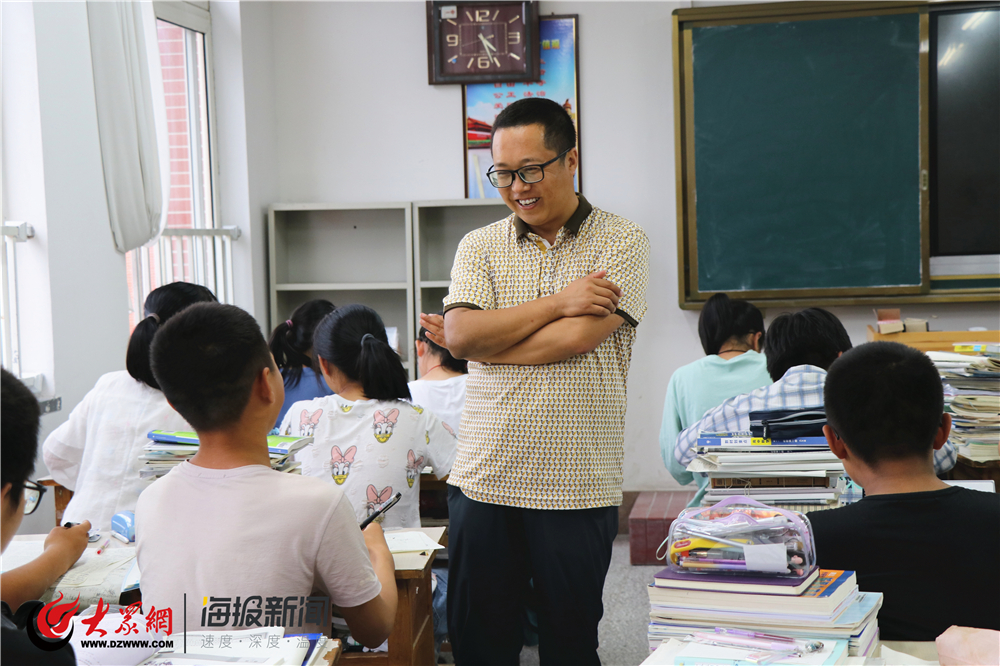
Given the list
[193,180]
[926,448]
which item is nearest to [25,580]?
[926,448]

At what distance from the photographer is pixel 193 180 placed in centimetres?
420

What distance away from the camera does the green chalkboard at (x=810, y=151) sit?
13.0ft

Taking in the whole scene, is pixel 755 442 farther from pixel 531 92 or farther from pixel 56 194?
pixel 531 92

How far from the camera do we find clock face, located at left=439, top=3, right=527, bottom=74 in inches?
169

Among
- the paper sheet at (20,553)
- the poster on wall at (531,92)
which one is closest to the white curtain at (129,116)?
the poster on wall at (531,92)

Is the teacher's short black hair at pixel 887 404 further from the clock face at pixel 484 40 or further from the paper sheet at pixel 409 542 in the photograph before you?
the clock face at pixel 484 40

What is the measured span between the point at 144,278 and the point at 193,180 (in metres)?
0.70

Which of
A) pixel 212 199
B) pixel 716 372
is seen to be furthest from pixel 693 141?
pixel 212 199

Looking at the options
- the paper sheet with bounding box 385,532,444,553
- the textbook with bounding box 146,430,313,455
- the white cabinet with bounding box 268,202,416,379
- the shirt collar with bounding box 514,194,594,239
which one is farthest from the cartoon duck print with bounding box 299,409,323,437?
the white cabinet with bounding box 268,202,416,379

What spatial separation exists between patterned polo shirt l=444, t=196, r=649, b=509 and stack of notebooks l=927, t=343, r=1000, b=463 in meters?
1.11

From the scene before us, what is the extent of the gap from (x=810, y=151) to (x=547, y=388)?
2.93 m

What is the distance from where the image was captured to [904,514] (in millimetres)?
1272

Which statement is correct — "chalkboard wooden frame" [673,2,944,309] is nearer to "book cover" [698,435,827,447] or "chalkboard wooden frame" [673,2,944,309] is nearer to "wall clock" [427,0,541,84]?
"wall clock" [427,0,541,84]

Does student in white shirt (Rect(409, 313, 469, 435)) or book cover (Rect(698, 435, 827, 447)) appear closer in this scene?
book cover (Rect(698, 435, 827, 447))
